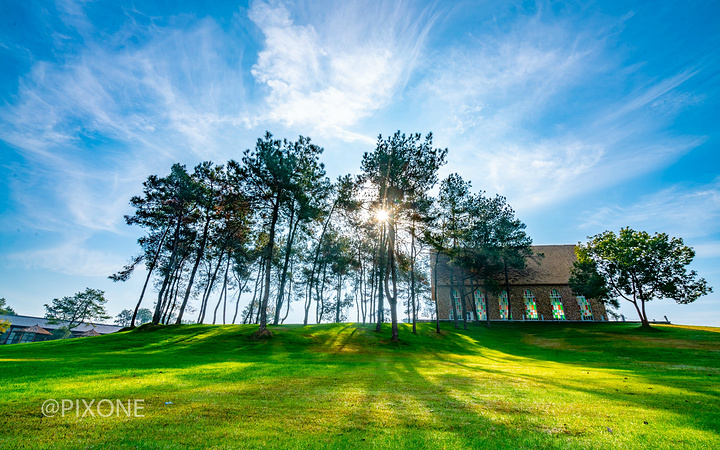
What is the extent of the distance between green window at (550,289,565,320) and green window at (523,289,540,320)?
2748 mm

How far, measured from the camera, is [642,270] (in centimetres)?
3272

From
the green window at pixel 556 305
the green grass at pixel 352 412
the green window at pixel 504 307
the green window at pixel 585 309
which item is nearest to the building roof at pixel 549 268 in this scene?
the green window at pixel 556 305

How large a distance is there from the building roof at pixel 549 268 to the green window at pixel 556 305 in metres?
1.86

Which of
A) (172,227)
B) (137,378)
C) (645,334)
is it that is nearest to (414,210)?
(137,378)

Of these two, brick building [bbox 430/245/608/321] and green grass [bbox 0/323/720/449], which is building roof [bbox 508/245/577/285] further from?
green grass [bbox 0/323/720/449]

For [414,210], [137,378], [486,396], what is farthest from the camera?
[414,210]

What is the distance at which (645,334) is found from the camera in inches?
1174

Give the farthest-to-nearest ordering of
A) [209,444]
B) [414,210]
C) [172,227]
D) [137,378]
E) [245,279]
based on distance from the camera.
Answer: [245,279], [172,227], [414,210], [137,378], [209,444]

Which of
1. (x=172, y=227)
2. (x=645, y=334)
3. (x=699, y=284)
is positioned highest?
(x=172, y=227)

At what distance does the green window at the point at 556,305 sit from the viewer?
44594 mm

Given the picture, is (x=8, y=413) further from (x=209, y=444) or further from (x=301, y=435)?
(x=301, y=435)

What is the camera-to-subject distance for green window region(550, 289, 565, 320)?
44.6 metres

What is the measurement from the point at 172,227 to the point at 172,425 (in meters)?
30.2

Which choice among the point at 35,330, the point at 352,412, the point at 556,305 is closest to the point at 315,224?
the point at 352,412
